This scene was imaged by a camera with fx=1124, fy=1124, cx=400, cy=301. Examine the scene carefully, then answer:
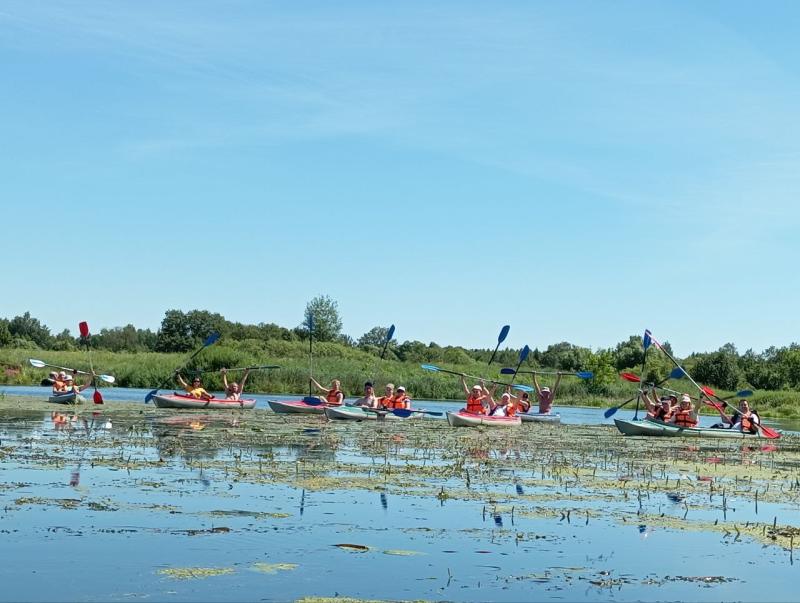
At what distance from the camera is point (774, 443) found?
87.9 feet

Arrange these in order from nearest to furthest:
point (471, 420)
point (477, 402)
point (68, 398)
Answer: point (471, 420) → point (477, 402) → point (68, 398)

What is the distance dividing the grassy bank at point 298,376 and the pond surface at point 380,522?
2533cm

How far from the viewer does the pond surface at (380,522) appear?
9109 mm

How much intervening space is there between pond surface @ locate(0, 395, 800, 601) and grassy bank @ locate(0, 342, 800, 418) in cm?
2533

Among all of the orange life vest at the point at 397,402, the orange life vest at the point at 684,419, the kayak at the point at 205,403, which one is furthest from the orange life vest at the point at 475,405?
the kayak at the point at 205,403

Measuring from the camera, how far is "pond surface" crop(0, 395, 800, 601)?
9.11 meters

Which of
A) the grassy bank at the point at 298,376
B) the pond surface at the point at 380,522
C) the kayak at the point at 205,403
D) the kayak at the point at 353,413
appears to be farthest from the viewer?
the grassy bank at the point at 298,376

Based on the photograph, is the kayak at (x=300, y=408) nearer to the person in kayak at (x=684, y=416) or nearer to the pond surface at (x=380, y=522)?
the person in kayak at (x=684, y=416)

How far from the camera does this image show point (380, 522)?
1184cm

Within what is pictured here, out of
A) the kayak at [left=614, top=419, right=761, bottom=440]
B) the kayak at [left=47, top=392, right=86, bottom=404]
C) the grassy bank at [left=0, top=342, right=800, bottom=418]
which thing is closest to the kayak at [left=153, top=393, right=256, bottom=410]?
the kayak at [left=47, top=392, right=86, bottom=404]

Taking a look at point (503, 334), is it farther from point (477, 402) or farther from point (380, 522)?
point (380, 522)

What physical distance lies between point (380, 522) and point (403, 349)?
7473cm

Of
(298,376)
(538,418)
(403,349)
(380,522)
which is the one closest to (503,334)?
(538,418)

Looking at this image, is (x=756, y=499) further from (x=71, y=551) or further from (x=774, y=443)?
(x=774, y=443)
